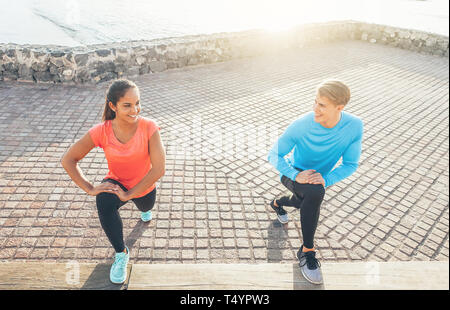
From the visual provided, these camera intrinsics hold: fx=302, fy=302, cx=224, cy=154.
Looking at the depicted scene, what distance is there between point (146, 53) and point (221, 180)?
204 inches

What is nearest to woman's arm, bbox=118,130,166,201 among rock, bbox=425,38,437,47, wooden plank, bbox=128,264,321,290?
wooden plank, bbox=128,264,321,290

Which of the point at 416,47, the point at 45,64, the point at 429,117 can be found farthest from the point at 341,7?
the point at 45,64

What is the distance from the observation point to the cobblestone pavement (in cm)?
326

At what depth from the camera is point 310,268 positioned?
2787 mm

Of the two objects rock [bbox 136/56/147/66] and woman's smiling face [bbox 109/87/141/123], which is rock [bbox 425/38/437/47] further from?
woman's smiling face [bbox 109/87/141/123]

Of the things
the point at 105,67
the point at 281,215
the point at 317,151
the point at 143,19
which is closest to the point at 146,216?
the point at 281,215

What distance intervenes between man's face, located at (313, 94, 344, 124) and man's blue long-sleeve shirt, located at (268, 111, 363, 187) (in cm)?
11

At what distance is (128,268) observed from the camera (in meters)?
2.77

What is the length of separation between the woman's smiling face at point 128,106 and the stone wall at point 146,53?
17.9 feet

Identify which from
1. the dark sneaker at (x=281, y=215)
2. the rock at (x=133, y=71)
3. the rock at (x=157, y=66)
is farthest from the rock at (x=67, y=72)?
the dark sneaker at (x=281, y=215)

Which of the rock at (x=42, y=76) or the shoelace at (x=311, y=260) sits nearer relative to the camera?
the shoelace at (x=311, y=260)

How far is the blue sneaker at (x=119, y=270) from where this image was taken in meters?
2.62

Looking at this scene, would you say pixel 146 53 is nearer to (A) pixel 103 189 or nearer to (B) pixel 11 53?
(B) pixel 11 53

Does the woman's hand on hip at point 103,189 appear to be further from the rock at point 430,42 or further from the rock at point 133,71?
the rock at point 430,42
